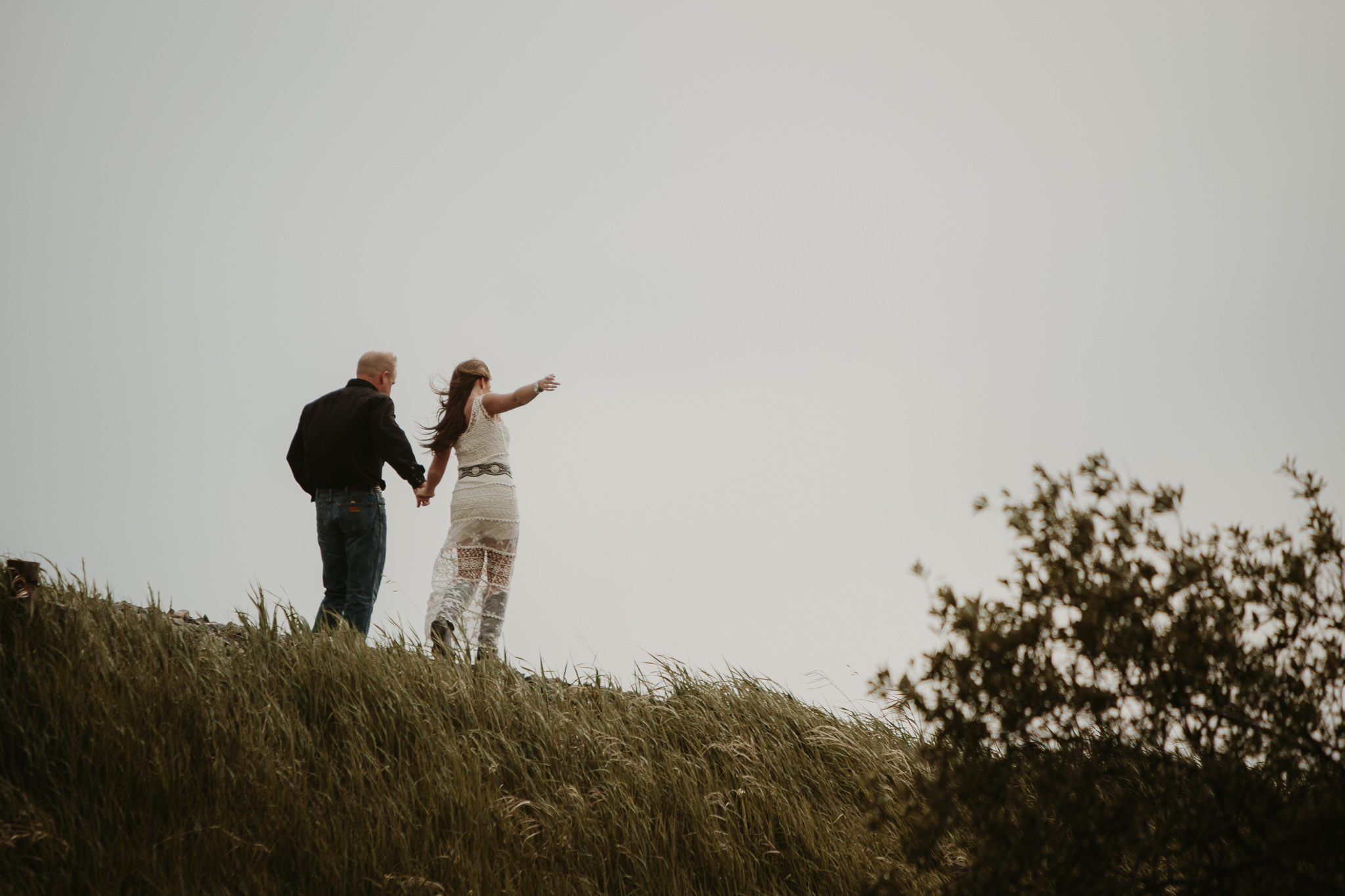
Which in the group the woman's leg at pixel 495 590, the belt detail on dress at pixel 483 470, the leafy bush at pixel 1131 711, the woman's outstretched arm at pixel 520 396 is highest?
the woman's outstretched arm at pixel 520 396

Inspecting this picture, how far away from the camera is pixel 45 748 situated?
167 inches

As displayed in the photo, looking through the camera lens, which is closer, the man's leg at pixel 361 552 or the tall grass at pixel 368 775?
the tall grass at pixel 368 775

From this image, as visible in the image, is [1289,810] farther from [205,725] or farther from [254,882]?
[205,725]

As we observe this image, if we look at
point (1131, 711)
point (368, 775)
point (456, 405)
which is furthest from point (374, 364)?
point (1131, 711)

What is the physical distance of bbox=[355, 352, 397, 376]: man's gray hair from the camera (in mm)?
7293

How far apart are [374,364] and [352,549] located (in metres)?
1.68

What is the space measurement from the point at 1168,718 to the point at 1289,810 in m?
0.38

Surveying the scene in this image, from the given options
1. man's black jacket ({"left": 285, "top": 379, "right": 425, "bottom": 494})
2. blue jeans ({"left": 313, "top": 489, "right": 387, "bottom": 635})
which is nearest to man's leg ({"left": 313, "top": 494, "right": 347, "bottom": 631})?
blue jeans ({"left": 313, "top": 489, "right": 387, "bottom": 635})

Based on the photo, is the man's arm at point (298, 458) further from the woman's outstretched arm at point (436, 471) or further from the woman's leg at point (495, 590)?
the woman's leg at point (495, 590)

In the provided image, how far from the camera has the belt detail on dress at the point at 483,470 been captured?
7.22 meters

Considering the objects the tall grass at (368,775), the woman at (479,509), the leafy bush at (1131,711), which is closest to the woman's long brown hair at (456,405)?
the woman at (479,509)

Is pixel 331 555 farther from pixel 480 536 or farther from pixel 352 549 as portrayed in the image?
pixel 480 536

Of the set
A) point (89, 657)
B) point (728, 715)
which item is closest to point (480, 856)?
point (728, 715)

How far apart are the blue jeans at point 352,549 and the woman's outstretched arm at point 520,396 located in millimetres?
1227
